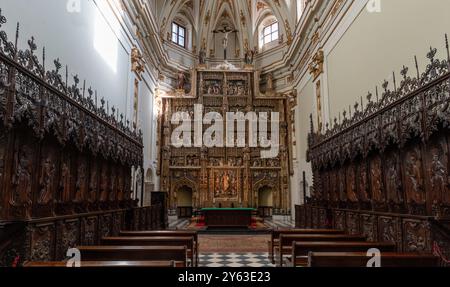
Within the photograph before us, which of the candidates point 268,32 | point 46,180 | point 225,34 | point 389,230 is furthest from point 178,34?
point 389,230

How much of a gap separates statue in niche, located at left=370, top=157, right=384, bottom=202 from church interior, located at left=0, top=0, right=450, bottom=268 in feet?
0.17

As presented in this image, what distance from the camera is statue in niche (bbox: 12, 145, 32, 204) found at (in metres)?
5.54

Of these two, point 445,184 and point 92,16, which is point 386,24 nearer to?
point 445,184

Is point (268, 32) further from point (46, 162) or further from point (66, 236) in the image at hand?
point (66, 236)

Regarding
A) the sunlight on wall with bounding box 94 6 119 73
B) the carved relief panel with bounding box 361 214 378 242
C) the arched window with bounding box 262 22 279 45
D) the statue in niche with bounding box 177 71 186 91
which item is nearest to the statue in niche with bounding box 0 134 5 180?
the sunlight on wall with bounding box 94 6 119 73

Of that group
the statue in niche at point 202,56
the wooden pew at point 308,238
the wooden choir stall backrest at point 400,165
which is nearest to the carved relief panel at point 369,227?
the wooden choir stall backrest at point 400,165

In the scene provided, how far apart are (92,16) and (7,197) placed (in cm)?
699

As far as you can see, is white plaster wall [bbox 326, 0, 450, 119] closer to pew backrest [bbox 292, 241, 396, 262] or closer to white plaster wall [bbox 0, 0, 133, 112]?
pew backrest [bbox 292, 241, 396, 262]

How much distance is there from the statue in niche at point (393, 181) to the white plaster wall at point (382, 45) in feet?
7.02

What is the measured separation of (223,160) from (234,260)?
13674 millimetres

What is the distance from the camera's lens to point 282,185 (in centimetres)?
2148

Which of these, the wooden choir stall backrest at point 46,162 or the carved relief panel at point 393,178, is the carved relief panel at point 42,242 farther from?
the carved relief panel at point 393,178

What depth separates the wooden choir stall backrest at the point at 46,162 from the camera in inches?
199
